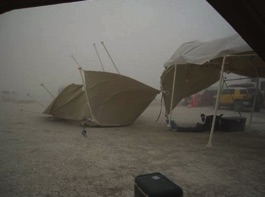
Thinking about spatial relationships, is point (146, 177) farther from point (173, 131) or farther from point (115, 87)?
point (115, 87)

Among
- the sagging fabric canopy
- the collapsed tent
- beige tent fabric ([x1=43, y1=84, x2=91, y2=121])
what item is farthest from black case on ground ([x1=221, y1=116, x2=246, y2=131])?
beige tent fabric ([x1=43, y1=84, x2=91, y2=121])

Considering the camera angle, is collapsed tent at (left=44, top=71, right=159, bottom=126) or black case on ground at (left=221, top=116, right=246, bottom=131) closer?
black case on ground at (left=221, top=116, right=246, bottom=131)

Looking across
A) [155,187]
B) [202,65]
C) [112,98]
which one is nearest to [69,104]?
[112,98]

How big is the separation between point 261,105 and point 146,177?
18.1 m

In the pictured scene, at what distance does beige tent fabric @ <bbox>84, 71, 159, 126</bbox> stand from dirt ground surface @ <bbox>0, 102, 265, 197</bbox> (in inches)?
56.8

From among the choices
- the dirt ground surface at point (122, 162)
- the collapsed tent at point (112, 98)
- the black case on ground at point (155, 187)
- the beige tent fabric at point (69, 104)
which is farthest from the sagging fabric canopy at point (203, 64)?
the black case on ground at point (155, 187)

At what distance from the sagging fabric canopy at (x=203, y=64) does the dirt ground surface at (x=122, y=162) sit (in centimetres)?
254

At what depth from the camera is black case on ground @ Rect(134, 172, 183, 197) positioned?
119 inches

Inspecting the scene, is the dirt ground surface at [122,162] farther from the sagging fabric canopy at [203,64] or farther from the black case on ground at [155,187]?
the sagging fabric canopy at [203,64]

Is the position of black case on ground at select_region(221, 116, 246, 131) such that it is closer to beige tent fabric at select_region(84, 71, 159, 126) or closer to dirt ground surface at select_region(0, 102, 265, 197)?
Result: dirt ground surface at select_region(0, 102, 265, 197)

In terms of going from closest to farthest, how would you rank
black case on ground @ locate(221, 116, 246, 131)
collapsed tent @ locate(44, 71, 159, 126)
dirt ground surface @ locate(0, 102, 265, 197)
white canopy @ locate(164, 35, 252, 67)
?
dirt ground surface @ locate(0, 102, 265, 197) < white canopy @ locate(164, 35, 252, 67) < black case on ground @ locate(221, 116, 246, 131) < collapsed tent @ locate(44, 71, 159, 126)

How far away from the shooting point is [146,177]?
137 inches

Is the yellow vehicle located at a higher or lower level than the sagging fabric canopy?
lower

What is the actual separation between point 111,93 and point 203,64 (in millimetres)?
3816
